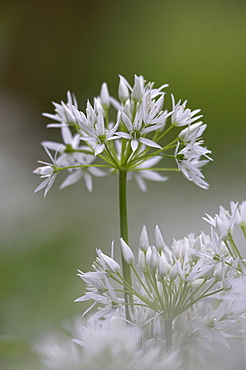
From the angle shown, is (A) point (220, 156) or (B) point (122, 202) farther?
(A) point (220, 156)

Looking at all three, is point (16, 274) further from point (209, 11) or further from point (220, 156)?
point (209, 11)

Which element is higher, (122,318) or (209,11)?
(209,11)

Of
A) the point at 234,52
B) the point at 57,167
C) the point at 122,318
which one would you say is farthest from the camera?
the point at 234,52

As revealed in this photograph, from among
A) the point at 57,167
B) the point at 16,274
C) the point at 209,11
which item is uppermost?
the point at 209,11

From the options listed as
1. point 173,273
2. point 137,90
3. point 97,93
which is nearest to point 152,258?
point 173,273

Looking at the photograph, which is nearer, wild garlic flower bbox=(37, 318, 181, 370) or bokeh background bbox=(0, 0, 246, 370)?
wild garlic flower bbox=(37, 318, 181, 370)

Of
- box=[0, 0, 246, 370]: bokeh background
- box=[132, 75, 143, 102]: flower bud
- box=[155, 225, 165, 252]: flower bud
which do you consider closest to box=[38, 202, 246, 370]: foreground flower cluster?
box=[155, 225, 165, 252]: flower bud

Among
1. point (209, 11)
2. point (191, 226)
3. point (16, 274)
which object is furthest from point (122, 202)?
point (209, 11)

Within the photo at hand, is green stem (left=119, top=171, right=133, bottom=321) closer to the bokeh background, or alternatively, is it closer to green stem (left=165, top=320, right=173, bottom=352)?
green stem (left=165, top=320, right=173, bottom=352)

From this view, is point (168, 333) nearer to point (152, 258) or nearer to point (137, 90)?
point (152, 258)
